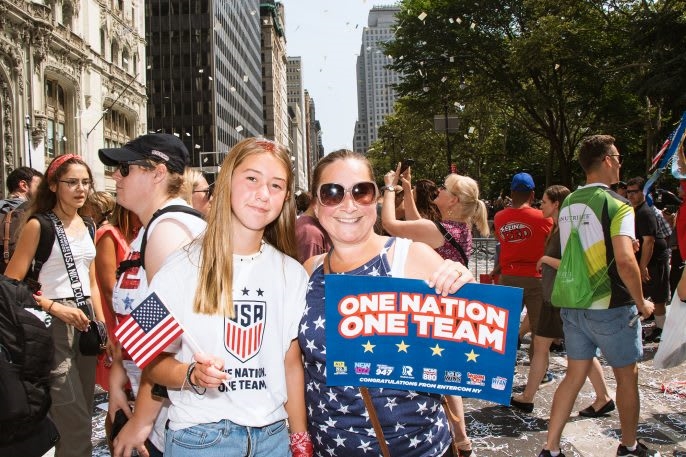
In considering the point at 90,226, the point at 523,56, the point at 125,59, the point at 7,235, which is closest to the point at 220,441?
the point at 90,226

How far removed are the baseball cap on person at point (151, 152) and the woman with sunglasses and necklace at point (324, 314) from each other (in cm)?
82

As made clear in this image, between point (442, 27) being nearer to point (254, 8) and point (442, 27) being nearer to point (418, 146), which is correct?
point (418, 146)

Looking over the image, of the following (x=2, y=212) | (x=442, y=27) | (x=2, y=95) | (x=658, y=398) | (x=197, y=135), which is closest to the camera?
(x=658, y=398)

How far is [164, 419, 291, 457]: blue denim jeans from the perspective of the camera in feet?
6.72

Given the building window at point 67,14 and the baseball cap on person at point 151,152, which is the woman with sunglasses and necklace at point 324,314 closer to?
the baseball cap on person at point 151,152

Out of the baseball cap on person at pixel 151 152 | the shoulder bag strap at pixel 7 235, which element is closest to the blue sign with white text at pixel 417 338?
the baseball cap on person at pixel 151 152

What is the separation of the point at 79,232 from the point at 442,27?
22558 millimetres

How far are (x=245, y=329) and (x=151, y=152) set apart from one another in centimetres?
113

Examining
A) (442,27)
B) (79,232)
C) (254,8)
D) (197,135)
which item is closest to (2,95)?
(442,27)

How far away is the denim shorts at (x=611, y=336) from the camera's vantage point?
13.6ft

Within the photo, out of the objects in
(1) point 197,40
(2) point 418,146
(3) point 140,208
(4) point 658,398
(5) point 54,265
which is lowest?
(4) point 658,398

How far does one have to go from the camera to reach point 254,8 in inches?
4953

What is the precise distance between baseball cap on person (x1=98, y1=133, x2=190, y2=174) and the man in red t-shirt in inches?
172

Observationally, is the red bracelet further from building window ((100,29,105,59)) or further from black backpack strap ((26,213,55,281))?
building window ((100,29,105,59))
